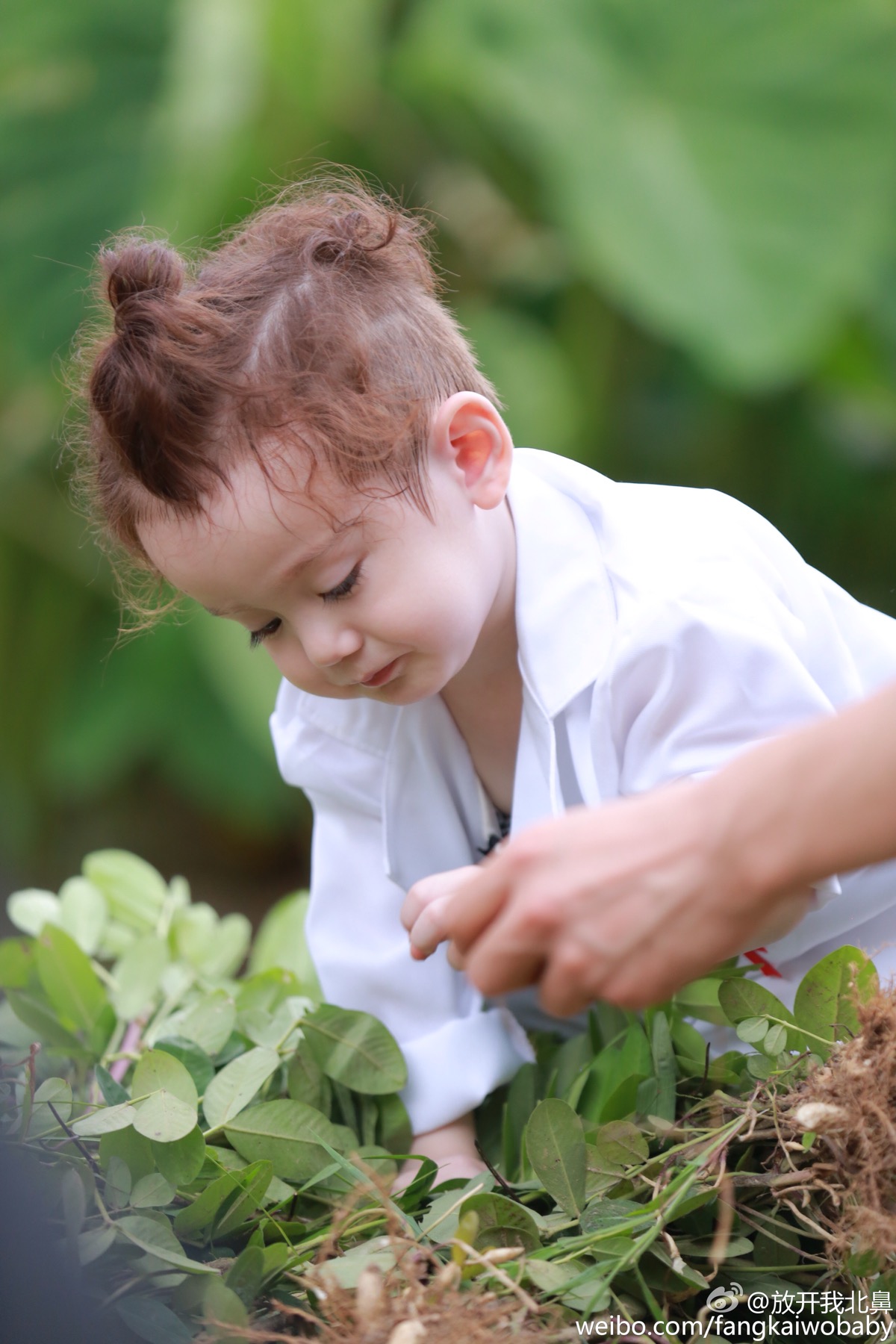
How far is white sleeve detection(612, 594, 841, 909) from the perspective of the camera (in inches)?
22.2

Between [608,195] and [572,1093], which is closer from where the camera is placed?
[572,1093]

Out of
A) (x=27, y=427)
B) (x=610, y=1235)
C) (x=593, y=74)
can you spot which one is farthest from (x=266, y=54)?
(x=610, y=1235)

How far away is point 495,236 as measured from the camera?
67.2 inches

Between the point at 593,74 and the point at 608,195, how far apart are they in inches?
6.5

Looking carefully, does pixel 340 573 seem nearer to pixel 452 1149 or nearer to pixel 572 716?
pixel 572 716

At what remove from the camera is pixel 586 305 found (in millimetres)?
1691

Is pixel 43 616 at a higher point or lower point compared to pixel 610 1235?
lower

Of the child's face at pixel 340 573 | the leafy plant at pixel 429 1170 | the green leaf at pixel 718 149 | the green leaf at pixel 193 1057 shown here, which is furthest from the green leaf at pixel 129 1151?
the green leaf at pixel 718 149

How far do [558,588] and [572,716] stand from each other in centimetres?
7

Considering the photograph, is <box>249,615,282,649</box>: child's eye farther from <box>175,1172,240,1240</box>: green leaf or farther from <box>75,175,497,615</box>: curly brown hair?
<box>175,1172,240,1240</box>: green leaf

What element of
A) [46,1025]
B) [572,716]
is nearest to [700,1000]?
[572,716]

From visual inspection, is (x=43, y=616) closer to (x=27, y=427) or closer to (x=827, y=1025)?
(x=27, y=427)

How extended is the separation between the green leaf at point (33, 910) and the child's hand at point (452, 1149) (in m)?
0.32

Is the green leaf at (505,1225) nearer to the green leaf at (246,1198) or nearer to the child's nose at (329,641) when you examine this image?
the green leaf at (246,1198)
